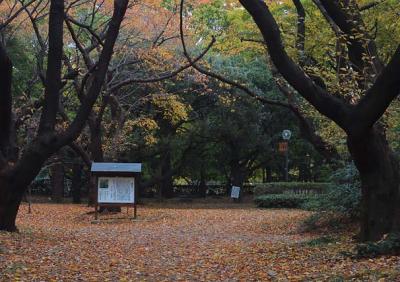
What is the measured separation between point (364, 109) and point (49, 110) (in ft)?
21.8

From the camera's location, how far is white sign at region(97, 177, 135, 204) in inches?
765

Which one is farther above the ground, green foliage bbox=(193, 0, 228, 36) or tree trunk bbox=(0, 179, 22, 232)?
green foliage bbox=(193, 0, 228, 36)

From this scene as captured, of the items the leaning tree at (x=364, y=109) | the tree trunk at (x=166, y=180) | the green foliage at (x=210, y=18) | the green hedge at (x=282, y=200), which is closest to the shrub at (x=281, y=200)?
the green hedge at (x=282, y=200)

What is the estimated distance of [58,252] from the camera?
10.3m

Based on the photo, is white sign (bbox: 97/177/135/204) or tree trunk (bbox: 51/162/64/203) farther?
tree trunk (bbox: 51/162/64/203)

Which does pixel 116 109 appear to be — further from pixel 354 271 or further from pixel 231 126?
pixel 354 271

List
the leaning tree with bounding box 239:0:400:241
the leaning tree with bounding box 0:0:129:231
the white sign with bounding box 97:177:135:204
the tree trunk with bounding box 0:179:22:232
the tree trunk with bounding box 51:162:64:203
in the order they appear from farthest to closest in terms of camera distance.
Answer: the tree trunk with bounding box 51:162:64:203, the white sign with bounding box 97:177:135:204, the tree trunk with bounding box 0:179:22:232, the leaning tree with bounding box 0:0:129:231, the leaning tree with bounding box 239:0:400:241

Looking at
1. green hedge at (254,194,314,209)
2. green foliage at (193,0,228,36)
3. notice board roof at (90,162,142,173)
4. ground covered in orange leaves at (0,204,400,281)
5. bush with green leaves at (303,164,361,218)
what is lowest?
ground covered in orange leaves at (0,204,400,281)

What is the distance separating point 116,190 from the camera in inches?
768

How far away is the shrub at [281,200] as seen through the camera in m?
24.2

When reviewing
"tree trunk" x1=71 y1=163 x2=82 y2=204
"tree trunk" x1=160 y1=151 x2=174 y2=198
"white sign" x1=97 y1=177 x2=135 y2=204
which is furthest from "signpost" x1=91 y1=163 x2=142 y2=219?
"tree trunk" x1=71 y1=163 x2=82 y2=204

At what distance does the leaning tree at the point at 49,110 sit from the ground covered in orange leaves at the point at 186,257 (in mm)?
981

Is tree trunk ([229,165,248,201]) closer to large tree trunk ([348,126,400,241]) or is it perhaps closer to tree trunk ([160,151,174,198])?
tree trunk ([160,151,174,198])

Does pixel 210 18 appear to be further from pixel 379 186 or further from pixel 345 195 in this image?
pixel 379 186
